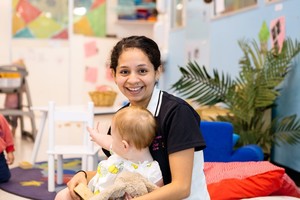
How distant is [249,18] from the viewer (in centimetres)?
400

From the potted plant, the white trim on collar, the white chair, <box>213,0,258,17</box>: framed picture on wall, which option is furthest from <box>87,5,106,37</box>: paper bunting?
the white trim on collar

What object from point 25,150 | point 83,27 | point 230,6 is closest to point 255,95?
point 230,6

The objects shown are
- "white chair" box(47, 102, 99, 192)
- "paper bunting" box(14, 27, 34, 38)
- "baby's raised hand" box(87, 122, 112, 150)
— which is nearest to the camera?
"baby's raised hand" box(87, 122, 112, 150)

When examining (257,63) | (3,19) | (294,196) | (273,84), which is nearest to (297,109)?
(273,84)

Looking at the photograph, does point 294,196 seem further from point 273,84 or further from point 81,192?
point 81,192

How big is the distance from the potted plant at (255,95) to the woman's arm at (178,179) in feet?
6.40

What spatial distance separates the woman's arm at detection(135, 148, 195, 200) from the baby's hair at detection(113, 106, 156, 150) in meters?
0.09

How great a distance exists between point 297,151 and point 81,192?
213 cm

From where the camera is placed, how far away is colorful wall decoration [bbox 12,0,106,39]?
282 inches

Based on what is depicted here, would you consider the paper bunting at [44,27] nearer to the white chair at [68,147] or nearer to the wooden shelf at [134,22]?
the wooden shelf at [134,22]

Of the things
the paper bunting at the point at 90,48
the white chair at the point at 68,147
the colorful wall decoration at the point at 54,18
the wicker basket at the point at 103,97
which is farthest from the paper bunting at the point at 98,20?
the white chair at the point at 68,147

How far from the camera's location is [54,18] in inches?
290

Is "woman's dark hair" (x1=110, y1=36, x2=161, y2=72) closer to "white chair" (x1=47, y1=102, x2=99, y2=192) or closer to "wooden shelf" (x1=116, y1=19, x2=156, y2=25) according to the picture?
"white chair" (x1=47, y1=102, x2=99, y2=192)

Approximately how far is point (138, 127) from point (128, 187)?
0.18 metres
